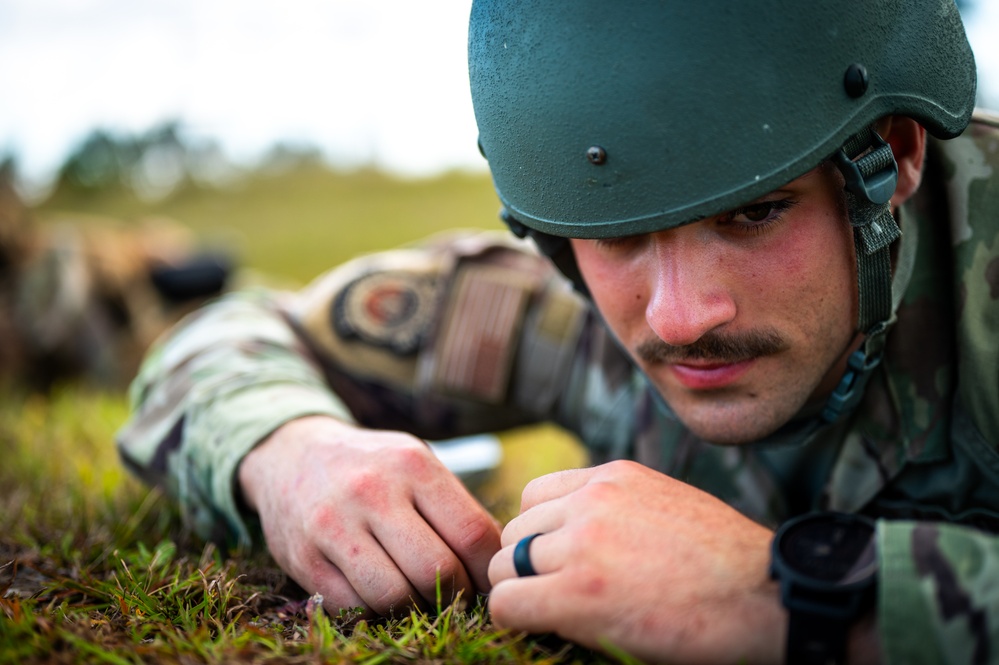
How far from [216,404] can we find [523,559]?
3.86ft

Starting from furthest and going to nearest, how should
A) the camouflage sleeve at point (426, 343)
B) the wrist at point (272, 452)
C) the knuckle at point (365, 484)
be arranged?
the camouflage sleeve at point (426, 343), the wrist at point (272, 452), the knuckle at point (365, 484)

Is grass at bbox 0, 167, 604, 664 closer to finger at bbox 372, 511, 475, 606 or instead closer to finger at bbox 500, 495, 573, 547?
finger at bbox 372, 511, 475, 606

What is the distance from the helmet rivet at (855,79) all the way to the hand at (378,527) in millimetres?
1077

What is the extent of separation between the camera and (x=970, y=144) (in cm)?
210

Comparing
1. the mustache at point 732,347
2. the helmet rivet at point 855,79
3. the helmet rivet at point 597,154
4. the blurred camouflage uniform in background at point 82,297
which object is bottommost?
the blurred camouflage uniform in background at point 82,297

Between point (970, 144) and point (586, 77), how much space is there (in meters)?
1.01

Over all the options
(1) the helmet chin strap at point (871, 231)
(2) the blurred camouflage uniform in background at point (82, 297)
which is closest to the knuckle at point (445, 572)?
(1) the helmet chin strap at point (871, 231)

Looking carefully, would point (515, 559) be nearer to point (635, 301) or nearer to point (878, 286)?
point (635, 301)

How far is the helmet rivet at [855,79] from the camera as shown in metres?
1.72

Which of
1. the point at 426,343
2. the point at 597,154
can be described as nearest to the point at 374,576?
the point at 597,154

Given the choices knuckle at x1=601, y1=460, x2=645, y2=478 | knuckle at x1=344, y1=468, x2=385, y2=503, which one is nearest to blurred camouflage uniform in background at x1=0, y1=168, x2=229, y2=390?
knuckle at x1=344, y1=468, x2=385, y2=503

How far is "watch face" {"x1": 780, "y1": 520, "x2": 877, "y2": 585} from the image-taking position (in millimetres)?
1325

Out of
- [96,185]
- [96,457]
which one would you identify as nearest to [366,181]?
[96,185]

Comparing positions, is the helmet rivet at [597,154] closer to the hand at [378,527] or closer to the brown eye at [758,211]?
the brown eye at [758,211]
